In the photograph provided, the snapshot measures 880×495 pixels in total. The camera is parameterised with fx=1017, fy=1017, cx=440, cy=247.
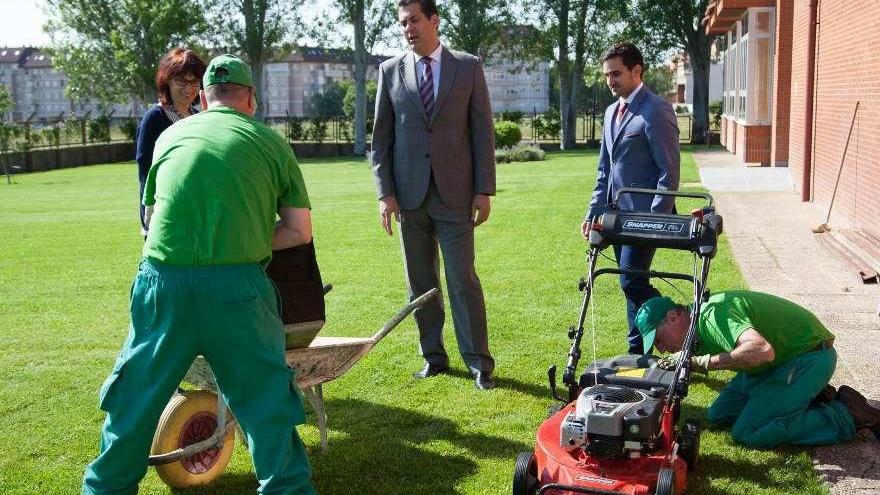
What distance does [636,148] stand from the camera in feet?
19.7

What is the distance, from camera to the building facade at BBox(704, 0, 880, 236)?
11.6 meters

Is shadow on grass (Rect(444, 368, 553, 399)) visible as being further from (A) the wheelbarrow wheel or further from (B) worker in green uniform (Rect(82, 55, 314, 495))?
(B) worker in green uniform (Rect(82, 55, 314, 495))

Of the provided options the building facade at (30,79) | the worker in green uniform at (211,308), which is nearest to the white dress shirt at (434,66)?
the worker in green uniform at (211,308)

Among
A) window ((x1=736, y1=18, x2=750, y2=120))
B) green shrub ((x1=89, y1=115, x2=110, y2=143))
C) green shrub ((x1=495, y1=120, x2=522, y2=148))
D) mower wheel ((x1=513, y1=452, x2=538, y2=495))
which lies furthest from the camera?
green shrub ((x1=89, y1=115, x2=110, y2=143))

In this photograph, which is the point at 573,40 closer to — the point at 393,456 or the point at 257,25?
the point at 257,25

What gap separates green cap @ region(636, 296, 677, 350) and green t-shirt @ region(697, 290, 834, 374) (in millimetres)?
178

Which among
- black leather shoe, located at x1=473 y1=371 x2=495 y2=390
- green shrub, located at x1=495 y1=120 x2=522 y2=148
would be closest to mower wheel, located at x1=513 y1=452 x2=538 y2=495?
black leather shoe, located at x1=473 y1=371 x2=495 y2=390

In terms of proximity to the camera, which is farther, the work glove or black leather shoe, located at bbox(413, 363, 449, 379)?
black leather shoe, located at bbox(413, 363, 449, 379)

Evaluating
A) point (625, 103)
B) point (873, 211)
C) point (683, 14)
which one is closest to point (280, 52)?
point (683, 14)

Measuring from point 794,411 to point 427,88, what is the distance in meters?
2.78

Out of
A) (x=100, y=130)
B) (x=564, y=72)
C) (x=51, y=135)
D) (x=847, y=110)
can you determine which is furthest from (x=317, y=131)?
(x=847, y=110)

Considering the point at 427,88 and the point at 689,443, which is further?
the point at 427,88


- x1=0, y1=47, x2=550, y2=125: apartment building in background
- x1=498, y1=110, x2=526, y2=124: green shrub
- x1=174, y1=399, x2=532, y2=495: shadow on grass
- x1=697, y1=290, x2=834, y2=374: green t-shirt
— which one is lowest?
x1=174, y1=399, x2=532, y2=495: shadow on grass

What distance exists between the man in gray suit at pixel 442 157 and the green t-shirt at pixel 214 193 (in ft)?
8.18
